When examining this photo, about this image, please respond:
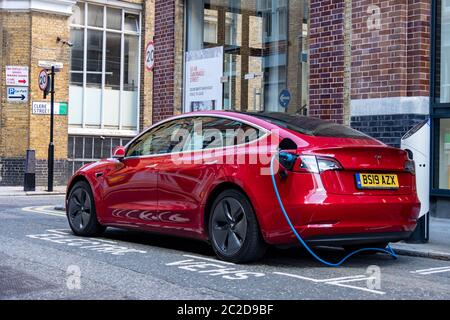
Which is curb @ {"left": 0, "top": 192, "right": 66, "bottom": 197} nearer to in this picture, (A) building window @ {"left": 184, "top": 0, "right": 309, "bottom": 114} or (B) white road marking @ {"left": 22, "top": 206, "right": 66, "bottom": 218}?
(B) white road marking @ {"left": 22, "top": 206, "right": 66, "bottom": 218}

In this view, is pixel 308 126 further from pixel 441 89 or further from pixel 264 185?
pixel 441 89

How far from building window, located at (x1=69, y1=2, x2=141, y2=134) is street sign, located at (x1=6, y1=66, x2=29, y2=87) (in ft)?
5.94

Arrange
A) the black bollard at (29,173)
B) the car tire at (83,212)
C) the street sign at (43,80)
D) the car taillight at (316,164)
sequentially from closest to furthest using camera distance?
the car taillight at (316,164) < the car tire at (83,212) < the black bollard at (29,173) < the street sign at (43,80)

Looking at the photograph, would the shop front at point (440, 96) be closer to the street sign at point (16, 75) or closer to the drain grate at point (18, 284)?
the drain grate at point (18, 284)

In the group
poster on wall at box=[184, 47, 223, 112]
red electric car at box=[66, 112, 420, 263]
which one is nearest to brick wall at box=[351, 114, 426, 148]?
poster on wall at box=[184, 47, 223, 112]

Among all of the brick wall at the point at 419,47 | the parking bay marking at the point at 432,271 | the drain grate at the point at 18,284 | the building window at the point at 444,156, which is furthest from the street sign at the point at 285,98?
the drain grate at the point at 18,284

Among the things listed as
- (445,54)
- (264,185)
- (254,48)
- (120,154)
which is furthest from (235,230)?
(254,48)

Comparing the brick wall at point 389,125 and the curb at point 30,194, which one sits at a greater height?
the brick wall at point 389,125

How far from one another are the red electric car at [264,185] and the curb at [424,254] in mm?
661

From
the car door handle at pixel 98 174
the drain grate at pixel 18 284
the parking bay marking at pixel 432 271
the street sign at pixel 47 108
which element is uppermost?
the street sign at pixel 47 108

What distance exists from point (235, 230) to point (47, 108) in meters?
16.4

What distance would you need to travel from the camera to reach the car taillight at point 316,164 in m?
6.18

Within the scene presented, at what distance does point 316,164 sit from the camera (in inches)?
244
